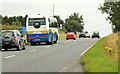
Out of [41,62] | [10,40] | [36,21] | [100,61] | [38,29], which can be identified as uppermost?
[36,21]

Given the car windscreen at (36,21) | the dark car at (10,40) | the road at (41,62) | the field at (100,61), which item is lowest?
the road at (41,62)

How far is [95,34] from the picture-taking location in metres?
77.6

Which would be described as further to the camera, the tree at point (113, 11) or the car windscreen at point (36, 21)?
the tree at point (113, 11)

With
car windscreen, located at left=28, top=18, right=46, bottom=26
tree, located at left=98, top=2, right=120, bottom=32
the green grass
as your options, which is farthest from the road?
tree, located at left=98, top=2, right=120, bottom=32

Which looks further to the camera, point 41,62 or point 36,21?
point 36,21

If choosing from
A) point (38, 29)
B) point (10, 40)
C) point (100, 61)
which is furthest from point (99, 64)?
point (38, 29)

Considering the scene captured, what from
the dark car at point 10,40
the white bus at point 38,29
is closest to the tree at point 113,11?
the white bus at point 38,29

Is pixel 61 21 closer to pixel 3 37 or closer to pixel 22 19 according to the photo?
pixel 22 19

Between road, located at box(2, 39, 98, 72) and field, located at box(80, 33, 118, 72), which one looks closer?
field, located at box(80, 33, 118, 72)

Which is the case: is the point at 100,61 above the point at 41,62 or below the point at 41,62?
above

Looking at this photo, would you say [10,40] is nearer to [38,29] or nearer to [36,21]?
[38,29]

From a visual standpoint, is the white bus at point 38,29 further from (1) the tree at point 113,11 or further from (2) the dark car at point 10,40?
(1) the tree at point 113,11

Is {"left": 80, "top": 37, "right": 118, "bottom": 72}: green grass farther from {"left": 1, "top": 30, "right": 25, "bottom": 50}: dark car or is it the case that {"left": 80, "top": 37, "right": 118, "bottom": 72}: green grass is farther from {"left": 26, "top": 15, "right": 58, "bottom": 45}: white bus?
{"left": 26, "top": 15, "right": 58, "bottom": 45}: white bus

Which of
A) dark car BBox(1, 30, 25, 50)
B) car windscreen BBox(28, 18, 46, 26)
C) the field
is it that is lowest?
the field
